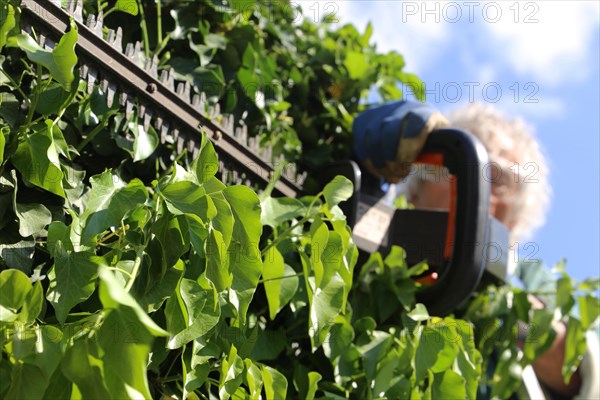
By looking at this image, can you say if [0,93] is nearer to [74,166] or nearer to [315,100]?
[74,166]

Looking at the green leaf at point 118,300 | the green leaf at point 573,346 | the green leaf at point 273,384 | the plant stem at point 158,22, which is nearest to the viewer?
the green leaf at point 118,300

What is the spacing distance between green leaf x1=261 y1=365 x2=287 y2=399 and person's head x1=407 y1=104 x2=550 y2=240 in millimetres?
1051

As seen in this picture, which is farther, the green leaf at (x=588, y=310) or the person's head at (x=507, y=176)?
the person's head at (x=507, y=176)

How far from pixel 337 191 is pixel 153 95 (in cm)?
26

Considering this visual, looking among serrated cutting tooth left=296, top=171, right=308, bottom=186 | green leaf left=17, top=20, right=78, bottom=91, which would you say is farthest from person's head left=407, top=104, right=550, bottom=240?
green leaf left=17, top=20, right=78, bottom=91

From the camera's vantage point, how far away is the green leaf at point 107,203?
0.73 meters

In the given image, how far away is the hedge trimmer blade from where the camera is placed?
0.85 m

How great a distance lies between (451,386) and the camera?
1.03 metres

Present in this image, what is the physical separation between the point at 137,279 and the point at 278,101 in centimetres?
66

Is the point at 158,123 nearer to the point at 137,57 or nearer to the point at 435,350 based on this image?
the point at 137,57

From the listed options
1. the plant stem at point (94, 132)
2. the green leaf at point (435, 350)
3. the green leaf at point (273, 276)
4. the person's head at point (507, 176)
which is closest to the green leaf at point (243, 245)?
the green leaf at point (273, 276)

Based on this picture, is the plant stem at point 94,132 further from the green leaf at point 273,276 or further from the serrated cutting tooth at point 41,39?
the green leaf at point 273,276

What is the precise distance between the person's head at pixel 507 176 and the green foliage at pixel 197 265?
48 cm

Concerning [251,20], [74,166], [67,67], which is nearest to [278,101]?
[251,20]
